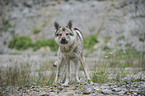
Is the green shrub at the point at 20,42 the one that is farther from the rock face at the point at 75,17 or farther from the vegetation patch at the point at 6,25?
the vegetation patch at the point at 6,25

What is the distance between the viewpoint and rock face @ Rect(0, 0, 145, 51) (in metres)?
16.5

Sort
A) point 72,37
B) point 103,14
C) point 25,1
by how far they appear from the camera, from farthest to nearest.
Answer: point 25,1
point 103,14
point 72,37

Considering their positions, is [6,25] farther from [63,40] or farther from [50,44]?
[63,40]

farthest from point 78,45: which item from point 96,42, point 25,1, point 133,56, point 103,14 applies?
point 25,1

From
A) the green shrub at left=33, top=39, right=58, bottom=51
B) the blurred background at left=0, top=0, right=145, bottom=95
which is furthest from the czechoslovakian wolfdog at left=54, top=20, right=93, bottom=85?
the blurred background at left=0, top=0, right=145, bottom=95

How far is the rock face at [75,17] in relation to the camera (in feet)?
54.3

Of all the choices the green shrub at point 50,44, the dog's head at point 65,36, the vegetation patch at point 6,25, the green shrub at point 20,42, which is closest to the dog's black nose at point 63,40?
the dog's head at point 65,36

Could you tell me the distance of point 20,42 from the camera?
64.7 feet

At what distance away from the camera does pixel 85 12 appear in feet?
66.1

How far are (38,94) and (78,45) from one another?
1.65 m

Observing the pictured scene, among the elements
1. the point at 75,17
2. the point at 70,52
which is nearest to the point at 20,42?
the point at 75,17

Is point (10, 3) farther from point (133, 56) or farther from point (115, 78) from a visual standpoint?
point (115, 78)

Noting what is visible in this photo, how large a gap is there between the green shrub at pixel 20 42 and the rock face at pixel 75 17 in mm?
974

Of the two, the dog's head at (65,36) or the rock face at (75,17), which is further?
the rock face at (75,17)
